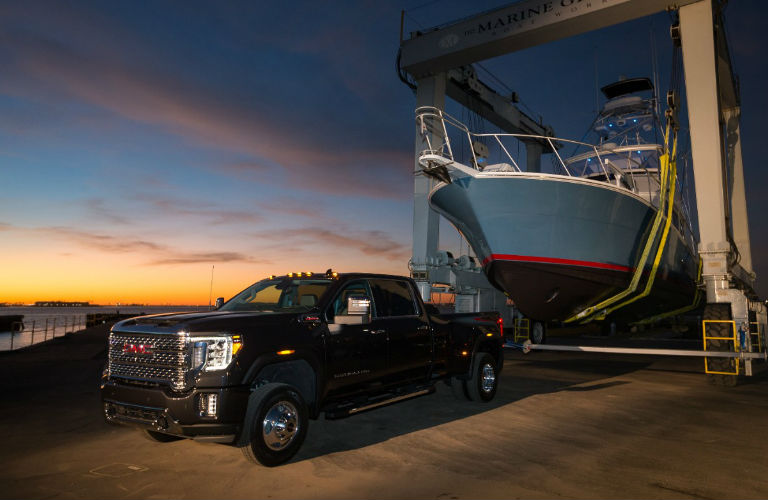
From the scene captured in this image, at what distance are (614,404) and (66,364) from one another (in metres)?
13.4

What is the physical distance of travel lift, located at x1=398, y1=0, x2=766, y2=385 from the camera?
11.8 metres

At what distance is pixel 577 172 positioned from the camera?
2028 cm

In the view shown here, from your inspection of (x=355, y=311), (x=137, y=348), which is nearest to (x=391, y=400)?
(x=355, y=311)

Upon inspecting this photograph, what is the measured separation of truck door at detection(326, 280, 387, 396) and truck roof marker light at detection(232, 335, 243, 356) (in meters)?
1.08

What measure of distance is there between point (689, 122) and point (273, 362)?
13637 millimetres

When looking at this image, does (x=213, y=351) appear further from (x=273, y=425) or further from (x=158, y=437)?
(x=158, y=437)

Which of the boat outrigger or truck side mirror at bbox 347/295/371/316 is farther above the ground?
the boat outrigger

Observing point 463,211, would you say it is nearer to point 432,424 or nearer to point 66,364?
point 432,424

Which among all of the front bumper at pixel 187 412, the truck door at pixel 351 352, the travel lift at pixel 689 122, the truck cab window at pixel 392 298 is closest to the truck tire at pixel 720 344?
the travel lift at pixel 689 122

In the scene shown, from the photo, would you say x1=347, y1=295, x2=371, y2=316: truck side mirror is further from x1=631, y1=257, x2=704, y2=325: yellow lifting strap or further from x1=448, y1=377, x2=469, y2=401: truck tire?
x1=631, y1=257, x2=704, y2=325: yellow lifting strap

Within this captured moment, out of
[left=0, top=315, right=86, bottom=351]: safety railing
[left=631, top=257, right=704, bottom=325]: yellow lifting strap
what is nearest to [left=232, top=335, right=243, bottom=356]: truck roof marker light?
[left=0, top=315, right=86, bottom=351]: safety railing

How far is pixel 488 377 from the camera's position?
839 cm

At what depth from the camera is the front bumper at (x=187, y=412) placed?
443 centimetres

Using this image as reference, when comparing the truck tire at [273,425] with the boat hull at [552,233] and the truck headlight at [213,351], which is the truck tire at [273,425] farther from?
the boat hull at [552,233]
